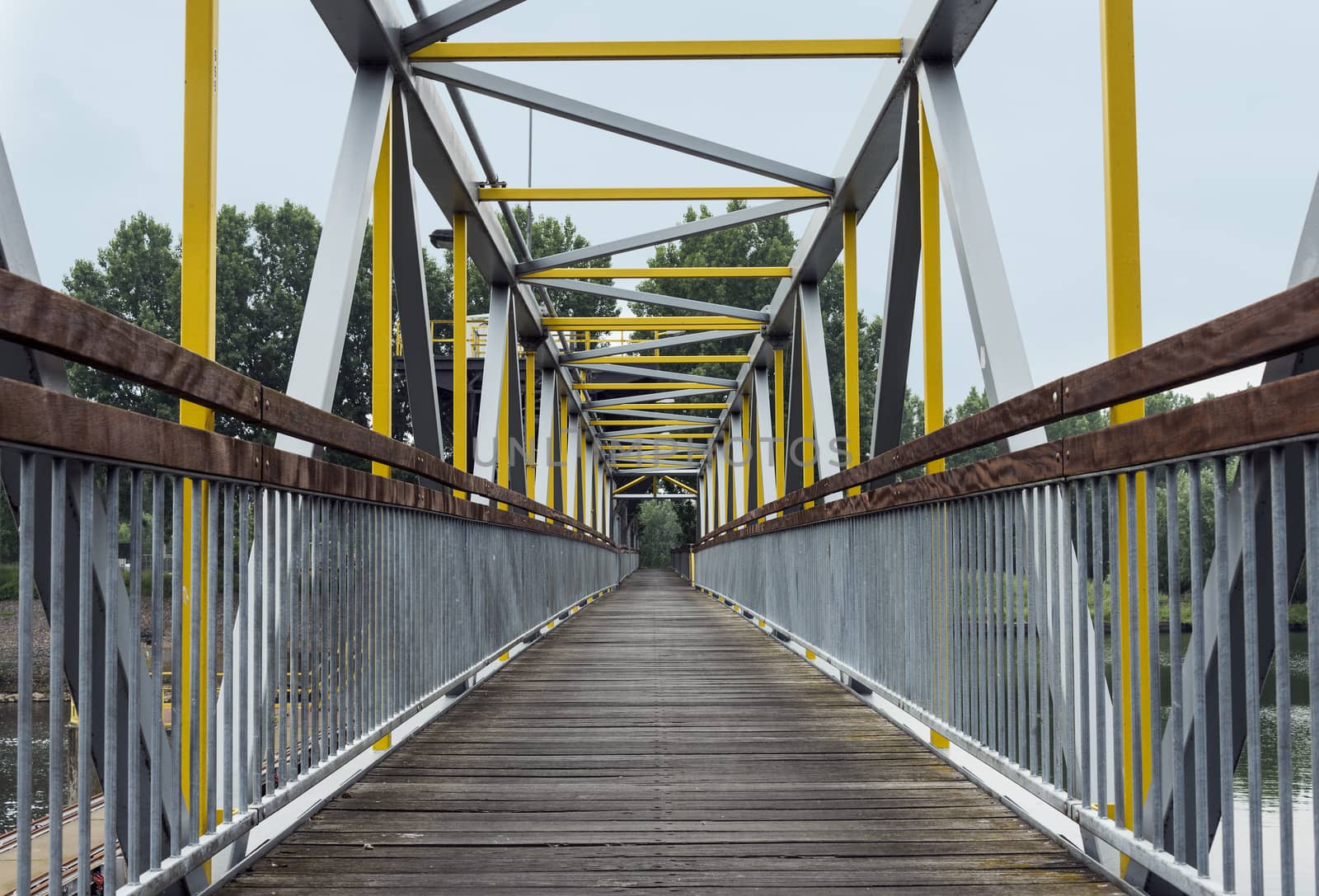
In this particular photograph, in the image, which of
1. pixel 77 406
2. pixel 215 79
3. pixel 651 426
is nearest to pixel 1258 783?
pixel 77 406

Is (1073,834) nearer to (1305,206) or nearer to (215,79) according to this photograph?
(1305,206)

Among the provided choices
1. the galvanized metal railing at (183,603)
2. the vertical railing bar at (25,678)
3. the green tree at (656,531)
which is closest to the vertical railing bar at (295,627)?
the galvanized metal railing at (183,603)

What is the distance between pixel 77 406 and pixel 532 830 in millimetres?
1612

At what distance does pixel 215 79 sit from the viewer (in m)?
3.29

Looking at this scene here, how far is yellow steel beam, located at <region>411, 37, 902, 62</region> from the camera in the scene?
6.07 metres

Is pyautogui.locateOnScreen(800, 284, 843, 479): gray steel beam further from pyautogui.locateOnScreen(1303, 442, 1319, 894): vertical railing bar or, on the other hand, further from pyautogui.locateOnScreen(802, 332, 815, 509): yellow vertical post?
pyautogui.locateOnScreen(1303, 442, 1319, 894): vertical railing bar

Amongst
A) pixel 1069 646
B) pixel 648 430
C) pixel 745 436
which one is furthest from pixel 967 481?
pixel 648 430

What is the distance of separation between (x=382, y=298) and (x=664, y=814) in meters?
3.19

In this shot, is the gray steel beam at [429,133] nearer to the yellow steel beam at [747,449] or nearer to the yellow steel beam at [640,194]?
the yellow steel beam at [640,194]

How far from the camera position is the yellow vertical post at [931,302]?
5352 millimetres

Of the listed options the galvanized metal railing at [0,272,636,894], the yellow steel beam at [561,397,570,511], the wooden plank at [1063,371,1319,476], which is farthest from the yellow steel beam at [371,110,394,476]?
the yellow steel beam at [561,397,570,511]

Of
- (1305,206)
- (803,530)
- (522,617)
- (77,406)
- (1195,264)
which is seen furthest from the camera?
(522,617)

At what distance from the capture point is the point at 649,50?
20.0ft

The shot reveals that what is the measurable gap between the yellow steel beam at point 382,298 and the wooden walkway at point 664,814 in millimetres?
1439
